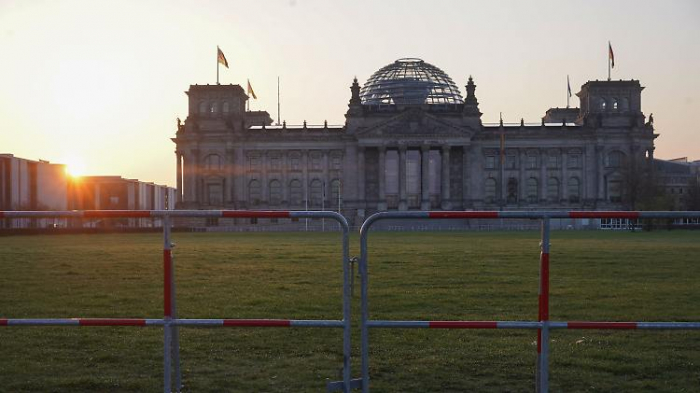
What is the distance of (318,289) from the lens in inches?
688

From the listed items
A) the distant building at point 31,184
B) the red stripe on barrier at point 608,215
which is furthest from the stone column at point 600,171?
the red stripe on barrier at point 608,215

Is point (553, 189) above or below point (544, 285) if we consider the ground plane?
above

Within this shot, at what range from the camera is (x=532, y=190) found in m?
104

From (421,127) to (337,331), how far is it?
89.2 meters

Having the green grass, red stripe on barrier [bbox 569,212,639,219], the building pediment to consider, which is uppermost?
the building pediment

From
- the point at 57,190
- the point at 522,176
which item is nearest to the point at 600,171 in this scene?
the point at 522,176

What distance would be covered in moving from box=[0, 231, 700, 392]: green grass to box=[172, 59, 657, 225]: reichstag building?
75.4 meters

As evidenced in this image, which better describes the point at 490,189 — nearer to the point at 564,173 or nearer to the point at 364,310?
the point at 564,173

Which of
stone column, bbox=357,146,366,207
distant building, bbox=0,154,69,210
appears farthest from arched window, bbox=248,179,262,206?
distant building, bbox=0,154,69,210

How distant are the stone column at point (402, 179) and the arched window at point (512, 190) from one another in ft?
52.3

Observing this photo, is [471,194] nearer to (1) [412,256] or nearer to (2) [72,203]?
(1) [412,256]

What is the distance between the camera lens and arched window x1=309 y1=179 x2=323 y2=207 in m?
104

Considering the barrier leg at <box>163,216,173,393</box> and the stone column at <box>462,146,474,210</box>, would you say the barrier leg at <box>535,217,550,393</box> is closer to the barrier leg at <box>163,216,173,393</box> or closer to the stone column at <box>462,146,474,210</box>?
the barrier leg at <box>163,216,173,393</box>

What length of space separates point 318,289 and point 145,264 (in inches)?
390
